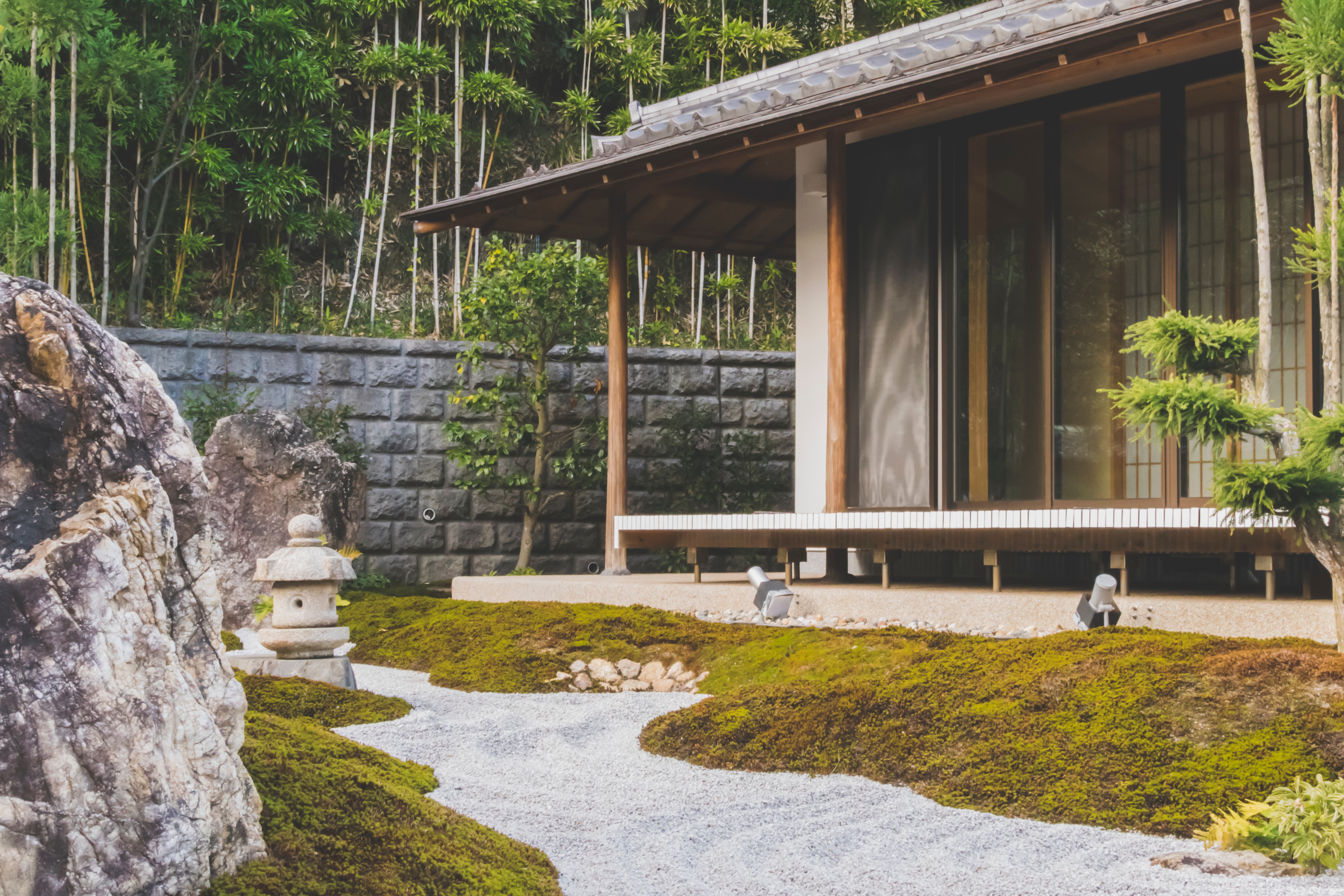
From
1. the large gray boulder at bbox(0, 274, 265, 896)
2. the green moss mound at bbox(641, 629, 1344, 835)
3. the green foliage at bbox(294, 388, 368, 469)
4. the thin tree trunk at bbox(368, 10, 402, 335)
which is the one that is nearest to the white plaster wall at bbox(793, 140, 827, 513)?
the green moss mound at bbox(641, 629, 1344, 835)

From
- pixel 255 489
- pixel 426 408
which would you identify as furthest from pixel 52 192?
pixel 426 408

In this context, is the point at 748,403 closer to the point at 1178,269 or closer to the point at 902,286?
the point at 902,286

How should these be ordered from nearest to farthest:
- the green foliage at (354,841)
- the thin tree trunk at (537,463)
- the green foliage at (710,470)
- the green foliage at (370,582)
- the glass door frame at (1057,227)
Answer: the green foliage at (354,841)
the glass door frame at (1057,227)
the green foliage at (370,582)
the thin tree trunk at (537,463)
the green foliage at (710,470)

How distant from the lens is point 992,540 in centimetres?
618

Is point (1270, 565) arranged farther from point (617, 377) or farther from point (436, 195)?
point (436, 195)

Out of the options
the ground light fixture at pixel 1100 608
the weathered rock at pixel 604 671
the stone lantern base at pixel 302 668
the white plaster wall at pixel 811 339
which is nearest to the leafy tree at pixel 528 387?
the white plaster wall at pixel 811 339

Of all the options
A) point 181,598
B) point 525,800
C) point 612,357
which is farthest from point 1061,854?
point 612,357

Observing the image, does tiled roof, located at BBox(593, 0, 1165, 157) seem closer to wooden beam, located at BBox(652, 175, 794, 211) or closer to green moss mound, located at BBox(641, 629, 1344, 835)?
wooden beam, located at BBox(652, 175, 794, 211)

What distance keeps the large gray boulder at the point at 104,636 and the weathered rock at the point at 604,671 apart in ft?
12.6

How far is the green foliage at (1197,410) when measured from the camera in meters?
3.74

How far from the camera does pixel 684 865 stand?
296cm

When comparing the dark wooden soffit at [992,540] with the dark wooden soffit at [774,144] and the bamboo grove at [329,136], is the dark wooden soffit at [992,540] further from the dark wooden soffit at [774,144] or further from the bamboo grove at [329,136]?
the bamboo grove at [329,136]

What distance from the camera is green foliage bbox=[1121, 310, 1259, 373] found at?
3902mm

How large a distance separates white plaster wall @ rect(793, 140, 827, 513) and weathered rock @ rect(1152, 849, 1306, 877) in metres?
5.43
